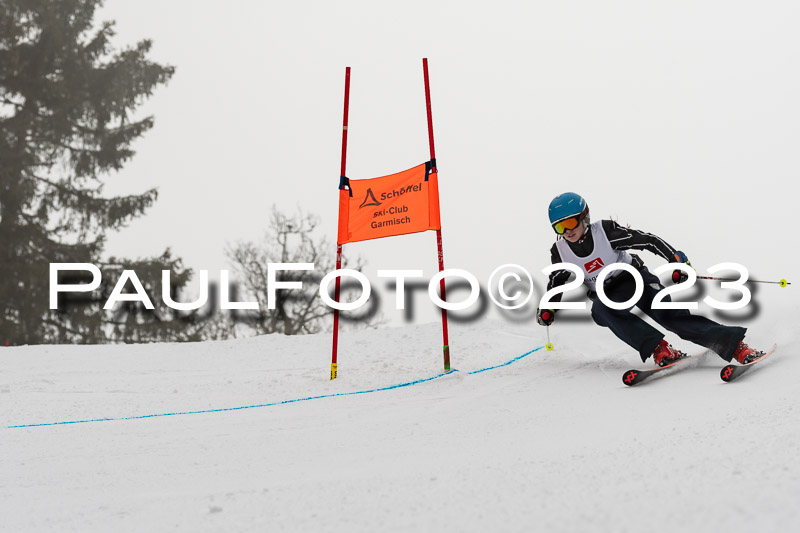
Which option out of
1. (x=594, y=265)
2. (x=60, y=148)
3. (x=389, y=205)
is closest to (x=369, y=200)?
(x=389, y=205)

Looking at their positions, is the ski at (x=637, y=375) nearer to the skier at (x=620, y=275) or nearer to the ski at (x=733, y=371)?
the skier at (x=620, y=275)

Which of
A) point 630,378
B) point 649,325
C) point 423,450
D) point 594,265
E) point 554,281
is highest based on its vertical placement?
point 594,265

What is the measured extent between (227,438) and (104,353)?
477 centimetres

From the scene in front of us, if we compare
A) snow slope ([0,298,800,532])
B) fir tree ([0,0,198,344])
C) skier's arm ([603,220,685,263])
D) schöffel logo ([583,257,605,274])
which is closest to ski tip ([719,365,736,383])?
snow slope ([0,298,800,532])

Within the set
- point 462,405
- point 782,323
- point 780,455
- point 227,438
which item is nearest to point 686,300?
point 782,323

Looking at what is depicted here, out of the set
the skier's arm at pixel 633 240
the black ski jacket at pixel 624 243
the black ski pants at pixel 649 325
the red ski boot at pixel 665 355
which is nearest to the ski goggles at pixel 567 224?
the black ski jacket at pixel 624 243

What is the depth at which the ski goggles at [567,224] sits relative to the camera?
4880 millimetres

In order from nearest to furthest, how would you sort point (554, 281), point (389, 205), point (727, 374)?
point (727, 374)
point (554, 281)
point (389, 205)

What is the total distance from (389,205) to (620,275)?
2204mm

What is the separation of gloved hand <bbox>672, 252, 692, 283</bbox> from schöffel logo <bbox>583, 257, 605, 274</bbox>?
52cm

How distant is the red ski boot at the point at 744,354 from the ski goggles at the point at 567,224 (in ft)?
4.43

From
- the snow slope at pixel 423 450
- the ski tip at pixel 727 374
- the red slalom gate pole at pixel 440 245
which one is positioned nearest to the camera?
the snow slope at pixel 423 450

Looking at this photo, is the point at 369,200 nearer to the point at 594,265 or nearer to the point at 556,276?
the point at 556,276

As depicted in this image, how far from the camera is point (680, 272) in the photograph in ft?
15.6
